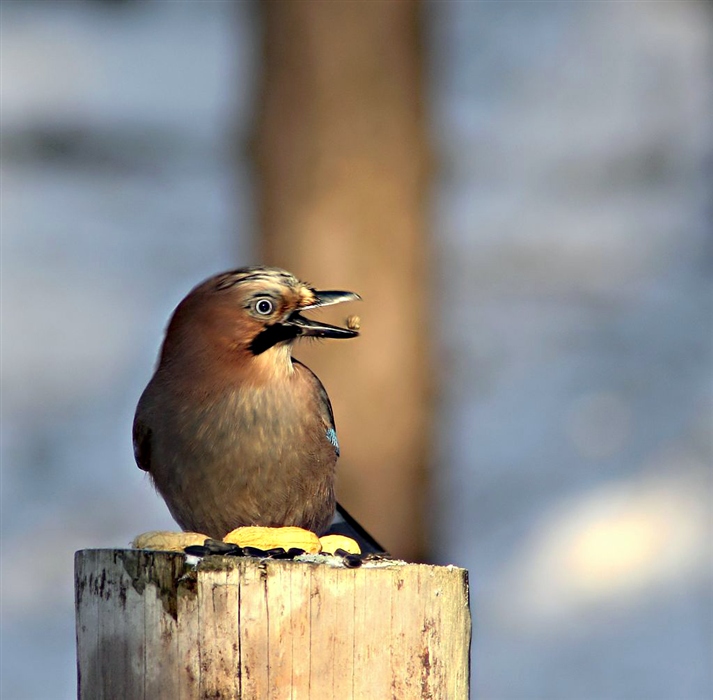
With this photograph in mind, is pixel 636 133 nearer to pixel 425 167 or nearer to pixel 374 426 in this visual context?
pixel 425 167

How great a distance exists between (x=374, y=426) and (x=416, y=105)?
1753 millimetres

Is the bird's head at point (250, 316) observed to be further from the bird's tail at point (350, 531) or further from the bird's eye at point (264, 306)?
the bird's tail at point (350, 531)

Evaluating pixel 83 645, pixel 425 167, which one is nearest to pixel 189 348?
pixel 83 645

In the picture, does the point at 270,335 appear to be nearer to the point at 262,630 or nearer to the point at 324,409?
the point at 324,409

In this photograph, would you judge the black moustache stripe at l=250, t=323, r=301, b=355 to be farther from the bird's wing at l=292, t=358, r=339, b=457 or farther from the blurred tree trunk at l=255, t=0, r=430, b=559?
the blurred tree trunk at l=255, t=0, r=430, b=559

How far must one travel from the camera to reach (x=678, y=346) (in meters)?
8.59

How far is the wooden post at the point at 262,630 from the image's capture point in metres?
2.79

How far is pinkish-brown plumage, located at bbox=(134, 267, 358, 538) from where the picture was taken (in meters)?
4.14

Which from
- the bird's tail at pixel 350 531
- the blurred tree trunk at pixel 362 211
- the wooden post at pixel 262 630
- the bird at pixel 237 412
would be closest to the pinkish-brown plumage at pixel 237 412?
the bird at pixel 237 412

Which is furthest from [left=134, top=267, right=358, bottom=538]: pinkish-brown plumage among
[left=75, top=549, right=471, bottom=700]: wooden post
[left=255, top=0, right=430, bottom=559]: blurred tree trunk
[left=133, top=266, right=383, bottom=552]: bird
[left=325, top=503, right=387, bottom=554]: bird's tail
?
[left=255, top=0, right=430, bottom=559]: blurred tree trunk

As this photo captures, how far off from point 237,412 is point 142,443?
1.31ft

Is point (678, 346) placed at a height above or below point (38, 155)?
below

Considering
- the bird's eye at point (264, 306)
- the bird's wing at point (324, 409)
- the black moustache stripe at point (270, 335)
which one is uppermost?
the bird's eye at point (264, 306)

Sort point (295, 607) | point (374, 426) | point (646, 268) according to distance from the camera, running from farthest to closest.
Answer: point (646, 268) → point (374, 426) → point (295, 607)
